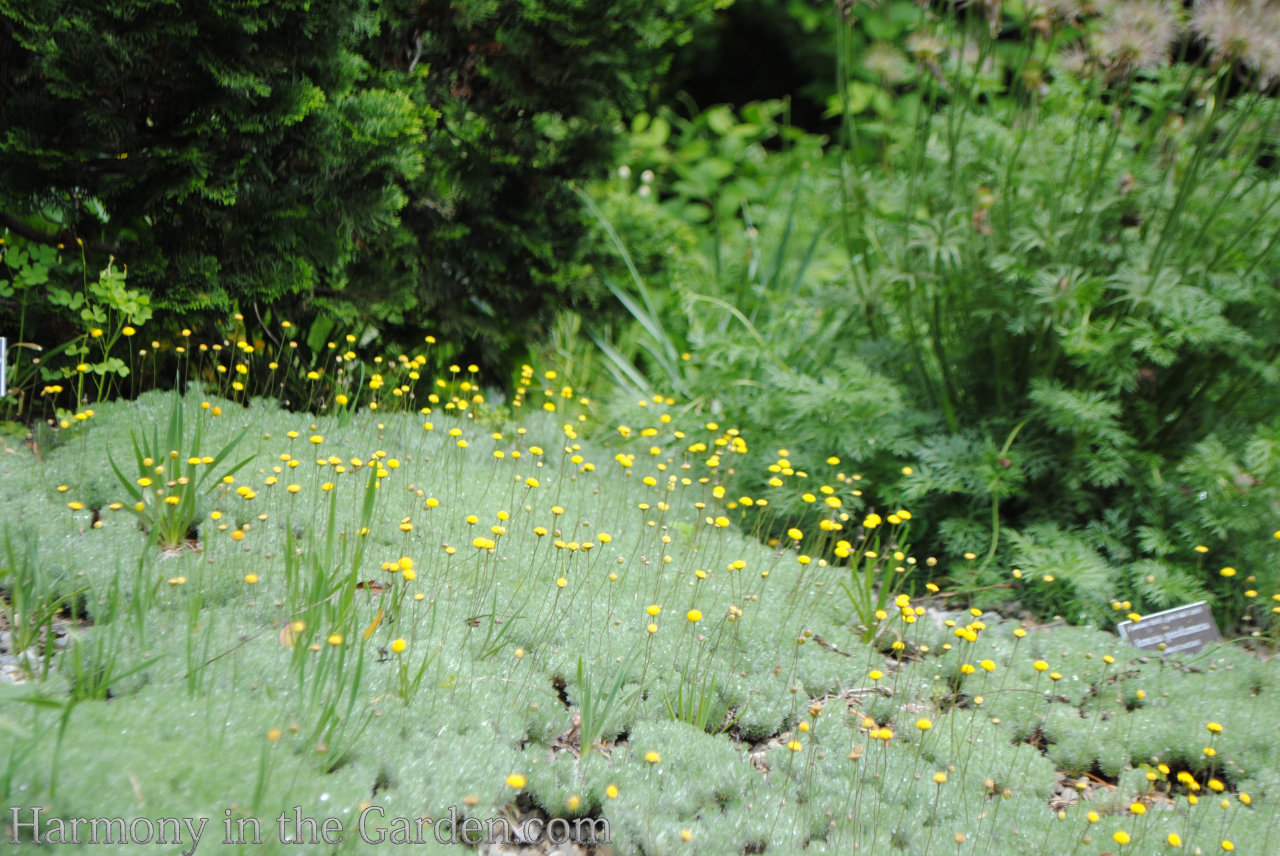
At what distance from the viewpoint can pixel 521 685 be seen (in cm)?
220

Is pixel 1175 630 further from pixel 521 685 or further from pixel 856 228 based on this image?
pixel 521 685

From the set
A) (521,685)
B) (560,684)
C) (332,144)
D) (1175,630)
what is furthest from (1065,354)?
(332,144)

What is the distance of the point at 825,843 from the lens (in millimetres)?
1934

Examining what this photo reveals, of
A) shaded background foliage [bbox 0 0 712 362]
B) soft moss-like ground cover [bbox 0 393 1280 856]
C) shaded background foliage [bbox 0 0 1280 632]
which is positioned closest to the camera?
soft moss-like ground cover [bbox 0 393 1280 856]

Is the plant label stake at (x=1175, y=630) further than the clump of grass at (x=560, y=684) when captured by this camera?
Yes

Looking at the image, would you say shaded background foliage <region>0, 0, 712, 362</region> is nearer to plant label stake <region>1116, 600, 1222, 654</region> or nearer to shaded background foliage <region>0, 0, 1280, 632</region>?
shaded background foliage <region>0, 0, 1280, 632</region>

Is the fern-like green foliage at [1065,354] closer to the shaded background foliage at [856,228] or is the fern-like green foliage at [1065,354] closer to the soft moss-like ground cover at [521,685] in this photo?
the shaded background foliage at [856,228]

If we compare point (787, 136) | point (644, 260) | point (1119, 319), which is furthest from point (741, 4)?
point (1119, 319)

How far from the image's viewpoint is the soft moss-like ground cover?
178 centimetres

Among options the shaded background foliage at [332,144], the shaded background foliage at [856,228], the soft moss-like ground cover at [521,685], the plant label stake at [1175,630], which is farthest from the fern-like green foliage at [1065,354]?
the shaded background foliage at [332,144]

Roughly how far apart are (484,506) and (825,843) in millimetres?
1640

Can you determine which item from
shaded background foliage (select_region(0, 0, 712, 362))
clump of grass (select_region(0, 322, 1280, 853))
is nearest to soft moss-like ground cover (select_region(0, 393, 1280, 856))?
clump of grass (select_region(0, 322, 1280, 853))

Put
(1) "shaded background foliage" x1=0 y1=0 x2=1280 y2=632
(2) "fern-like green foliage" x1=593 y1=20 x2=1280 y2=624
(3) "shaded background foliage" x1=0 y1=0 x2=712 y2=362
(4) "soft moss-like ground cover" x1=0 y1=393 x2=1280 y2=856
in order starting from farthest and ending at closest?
(2) "fern-like green foliage" x1=593 y1=20 x2=1280 y2=624 < (1) "shaded background foliage" x1=0 y1=0 x2=1280 y2=632 < (3) "shaded background foliage" x1=0 y1=0 x2=712 y2=362 < (4) "soft moss-like ground cover" x1=0 y1=393 x2=1280 y2=856

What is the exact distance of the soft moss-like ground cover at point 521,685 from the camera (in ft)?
5.83
